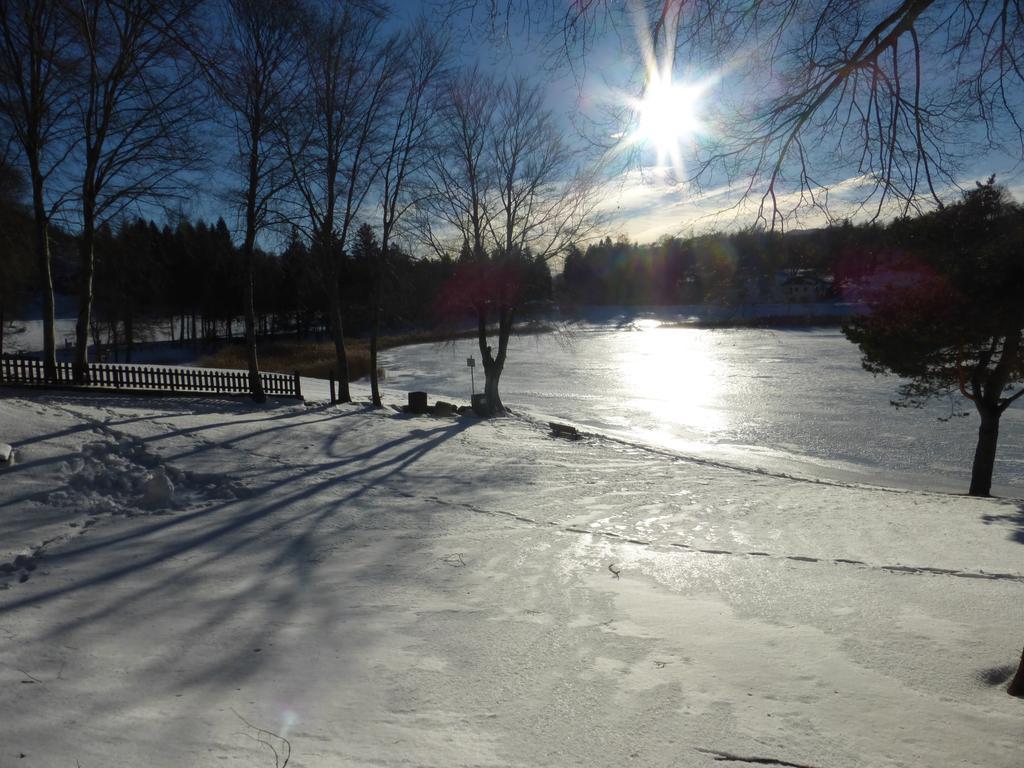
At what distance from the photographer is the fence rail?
16344 millimetres

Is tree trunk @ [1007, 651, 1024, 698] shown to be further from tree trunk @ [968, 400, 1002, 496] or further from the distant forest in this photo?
tree trunk @ [968, 400, 1002, 496]

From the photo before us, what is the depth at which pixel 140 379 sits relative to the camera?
1766 cm

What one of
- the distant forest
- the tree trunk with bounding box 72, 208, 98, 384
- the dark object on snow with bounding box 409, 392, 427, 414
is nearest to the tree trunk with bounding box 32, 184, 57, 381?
the tree trunk with bounding box 72, 208, 98, 384

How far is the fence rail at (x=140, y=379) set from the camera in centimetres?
1634

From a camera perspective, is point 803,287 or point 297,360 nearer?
point 803,287

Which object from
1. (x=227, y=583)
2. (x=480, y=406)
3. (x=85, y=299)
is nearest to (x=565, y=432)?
(x=480, y=406)

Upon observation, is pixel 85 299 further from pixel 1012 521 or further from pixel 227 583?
pixel 1012 521

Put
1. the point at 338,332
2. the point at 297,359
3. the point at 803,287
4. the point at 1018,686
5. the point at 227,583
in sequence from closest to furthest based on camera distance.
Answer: the point at 1018,686 < the point at 227,583 < the point at 803,287 < the point at 338,332 < the point at 297,359

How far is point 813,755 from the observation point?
10.3 ft

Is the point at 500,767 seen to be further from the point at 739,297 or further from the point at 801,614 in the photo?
the point at 739,297

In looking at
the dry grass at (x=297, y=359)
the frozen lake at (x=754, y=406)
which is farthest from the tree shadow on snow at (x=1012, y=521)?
the dry grass at (x=297, y=359)

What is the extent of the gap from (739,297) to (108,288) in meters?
37.3

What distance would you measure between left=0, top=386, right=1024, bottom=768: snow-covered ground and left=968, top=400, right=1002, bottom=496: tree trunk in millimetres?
6547

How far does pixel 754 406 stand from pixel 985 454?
45.3 feet
